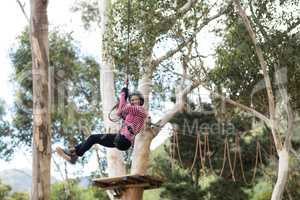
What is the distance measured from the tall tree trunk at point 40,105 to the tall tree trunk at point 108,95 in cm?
344

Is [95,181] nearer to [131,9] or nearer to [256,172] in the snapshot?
[131,9]

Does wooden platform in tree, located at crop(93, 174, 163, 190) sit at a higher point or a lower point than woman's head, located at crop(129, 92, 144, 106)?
lower

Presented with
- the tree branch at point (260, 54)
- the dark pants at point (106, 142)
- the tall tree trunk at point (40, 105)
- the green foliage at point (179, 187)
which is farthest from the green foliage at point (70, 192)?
the tall tree trunk at point (40, 105)

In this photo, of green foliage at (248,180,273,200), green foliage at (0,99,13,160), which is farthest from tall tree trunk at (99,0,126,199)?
green foliage at (0,99,13,160)

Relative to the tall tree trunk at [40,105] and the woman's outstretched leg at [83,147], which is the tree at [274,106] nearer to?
the woman's outstretched leg at [83,147]

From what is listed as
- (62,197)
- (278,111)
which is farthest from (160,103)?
(62,197)

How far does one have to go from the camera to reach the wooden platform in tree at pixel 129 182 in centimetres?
620

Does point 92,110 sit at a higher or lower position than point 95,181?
higher

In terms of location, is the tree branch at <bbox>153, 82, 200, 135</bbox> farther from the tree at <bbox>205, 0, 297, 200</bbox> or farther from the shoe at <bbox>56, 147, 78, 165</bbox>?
the shoe at <bbox>56, 147, 78, 165</bbox>

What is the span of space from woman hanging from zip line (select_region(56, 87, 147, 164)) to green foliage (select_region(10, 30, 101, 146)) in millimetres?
6962

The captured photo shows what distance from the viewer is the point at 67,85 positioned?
519 inches

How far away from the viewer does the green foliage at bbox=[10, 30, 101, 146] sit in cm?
1301

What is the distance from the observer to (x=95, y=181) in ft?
20.9

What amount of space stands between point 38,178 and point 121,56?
156 inches
